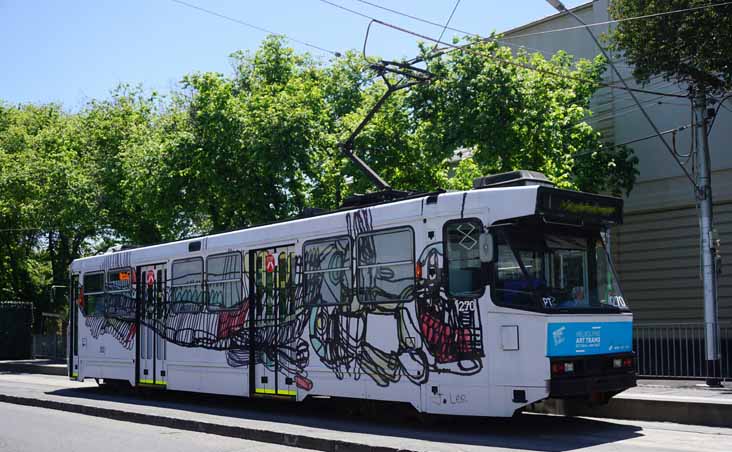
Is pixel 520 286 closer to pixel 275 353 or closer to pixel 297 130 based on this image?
pixel 275 353

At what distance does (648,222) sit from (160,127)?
18.3 m

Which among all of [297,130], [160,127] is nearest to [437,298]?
[297,130]

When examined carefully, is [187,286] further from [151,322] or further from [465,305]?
[465,305]

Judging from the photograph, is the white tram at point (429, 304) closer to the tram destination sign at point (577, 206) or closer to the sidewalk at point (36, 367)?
the tram destination sign at point (577, 206)

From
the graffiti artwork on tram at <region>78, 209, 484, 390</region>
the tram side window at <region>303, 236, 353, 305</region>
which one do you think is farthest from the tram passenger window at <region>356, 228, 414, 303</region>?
the tram side window at <region>303, 236, 353, 305</region>

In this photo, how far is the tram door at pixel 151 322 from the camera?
684 inches

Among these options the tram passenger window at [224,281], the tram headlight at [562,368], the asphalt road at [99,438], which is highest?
the tram passenger window at [224,281]

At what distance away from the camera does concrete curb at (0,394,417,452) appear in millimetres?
10203

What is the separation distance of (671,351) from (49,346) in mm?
26372

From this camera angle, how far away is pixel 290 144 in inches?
1051

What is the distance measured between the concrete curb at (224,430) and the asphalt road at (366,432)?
0.58 ft

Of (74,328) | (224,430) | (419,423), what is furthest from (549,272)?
(74,328)

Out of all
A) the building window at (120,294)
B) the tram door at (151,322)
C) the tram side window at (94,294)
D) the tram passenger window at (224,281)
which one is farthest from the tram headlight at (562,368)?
the tram side window at (94,294)

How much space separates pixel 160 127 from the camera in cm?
3291
